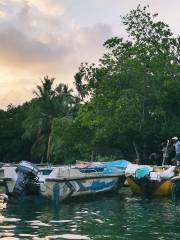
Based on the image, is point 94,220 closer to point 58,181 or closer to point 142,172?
point 58,181

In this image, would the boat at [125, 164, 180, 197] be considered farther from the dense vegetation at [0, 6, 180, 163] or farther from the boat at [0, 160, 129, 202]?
the dense vegetation at [0, 6, 180, 163]

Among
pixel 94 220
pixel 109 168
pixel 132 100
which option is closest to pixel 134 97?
pixel 132 100

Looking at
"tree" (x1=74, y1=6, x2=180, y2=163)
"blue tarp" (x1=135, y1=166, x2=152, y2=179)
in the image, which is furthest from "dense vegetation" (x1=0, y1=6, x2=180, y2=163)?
"blue tarp" (x1=135, y1=166, x2=152, y2=179)

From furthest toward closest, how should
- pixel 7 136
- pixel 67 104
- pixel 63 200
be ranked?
pixel 7 136, pixel 67 104, pixel 63 200

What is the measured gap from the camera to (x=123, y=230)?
14477mm

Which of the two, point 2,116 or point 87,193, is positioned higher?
point 2,116

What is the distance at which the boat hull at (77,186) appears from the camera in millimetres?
21234

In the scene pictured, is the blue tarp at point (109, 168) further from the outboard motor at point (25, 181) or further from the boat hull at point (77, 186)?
the outboard motor at point (25, 181)

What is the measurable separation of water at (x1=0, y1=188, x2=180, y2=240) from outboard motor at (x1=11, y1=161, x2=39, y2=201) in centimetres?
47

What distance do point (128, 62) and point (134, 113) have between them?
3.36m

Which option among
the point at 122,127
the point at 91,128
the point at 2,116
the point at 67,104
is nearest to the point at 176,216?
the point at 122,127

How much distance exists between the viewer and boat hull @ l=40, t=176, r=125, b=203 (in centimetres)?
2123

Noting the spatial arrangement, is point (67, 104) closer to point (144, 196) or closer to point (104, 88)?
point (104, 88)

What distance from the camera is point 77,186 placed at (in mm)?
22609
